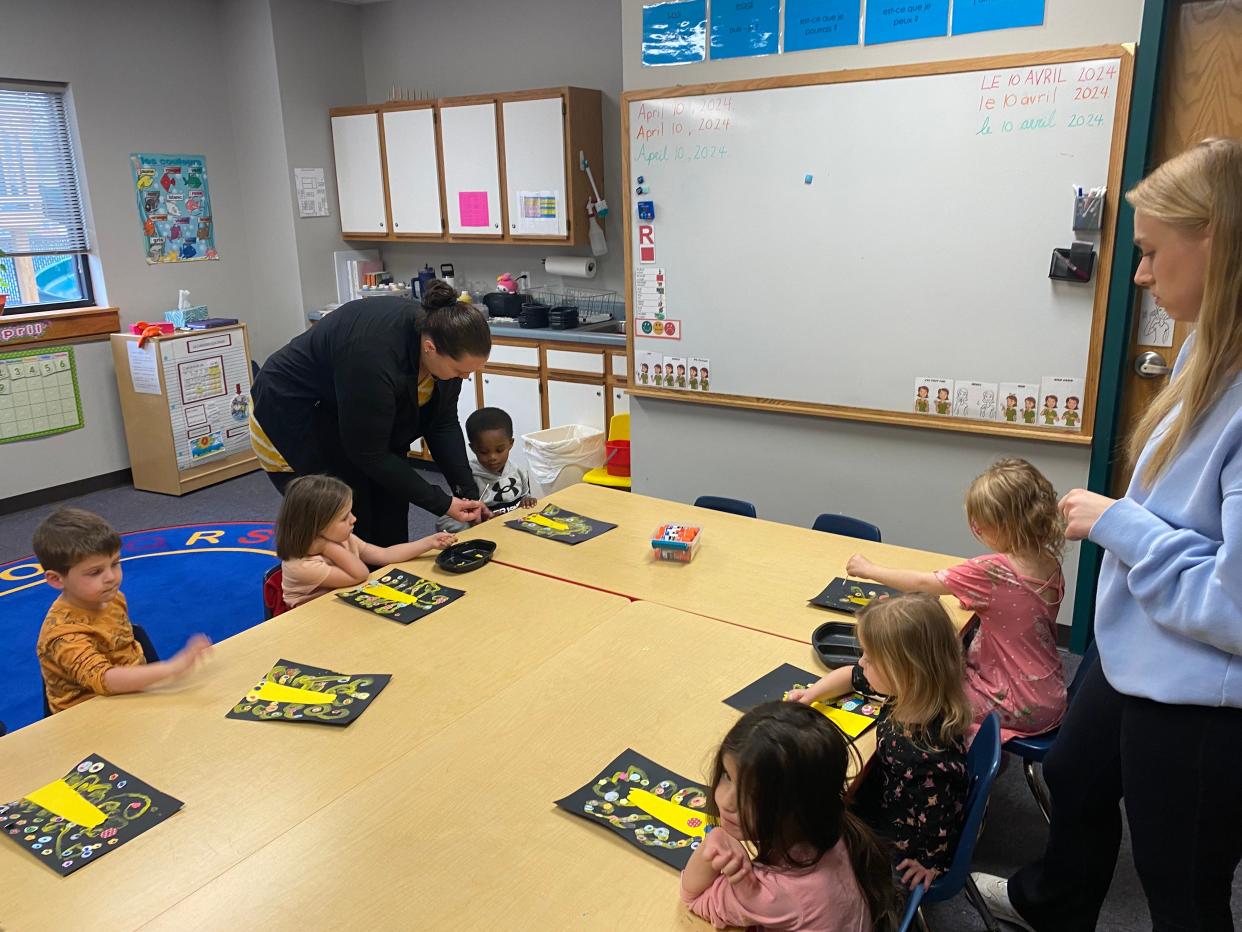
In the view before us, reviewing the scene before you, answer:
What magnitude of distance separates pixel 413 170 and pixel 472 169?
47 cm

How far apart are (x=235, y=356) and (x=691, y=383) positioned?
10.0ft

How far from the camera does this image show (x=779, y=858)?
116 centimetres

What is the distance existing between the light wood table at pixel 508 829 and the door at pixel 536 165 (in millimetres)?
3490

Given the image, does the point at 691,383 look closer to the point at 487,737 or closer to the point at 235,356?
the point at 487,737

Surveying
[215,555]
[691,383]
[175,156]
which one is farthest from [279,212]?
[691,383]

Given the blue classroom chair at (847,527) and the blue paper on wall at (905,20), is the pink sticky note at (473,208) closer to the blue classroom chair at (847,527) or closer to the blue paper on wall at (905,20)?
the blue paper on wall at (905,20)

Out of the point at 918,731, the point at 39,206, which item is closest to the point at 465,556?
the point at 918,731

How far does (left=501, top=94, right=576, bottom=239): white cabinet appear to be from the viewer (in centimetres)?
472

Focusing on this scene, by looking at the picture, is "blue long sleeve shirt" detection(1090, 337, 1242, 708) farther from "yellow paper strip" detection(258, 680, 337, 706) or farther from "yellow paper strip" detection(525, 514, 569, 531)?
"yellow paper strip" detection(525, 514, 569, 531)

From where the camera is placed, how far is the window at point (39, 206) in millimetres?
4793

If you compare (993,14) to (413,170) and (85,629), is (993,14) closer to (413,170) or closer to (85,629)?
(85,629)

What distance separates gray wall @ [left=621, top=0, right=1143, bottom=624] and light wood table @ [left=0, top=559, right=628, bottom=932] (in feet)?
5.41

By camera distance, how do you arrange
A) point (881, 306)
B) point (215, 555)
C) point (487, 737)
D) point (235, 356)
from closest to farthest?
point (487, 737) < point (881, 306) < point (215, 555) < point (235, 356)

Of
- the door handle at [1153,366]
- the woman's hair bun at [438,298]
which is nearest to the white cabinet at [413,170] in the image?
the woman's hair bun at [438,298]
